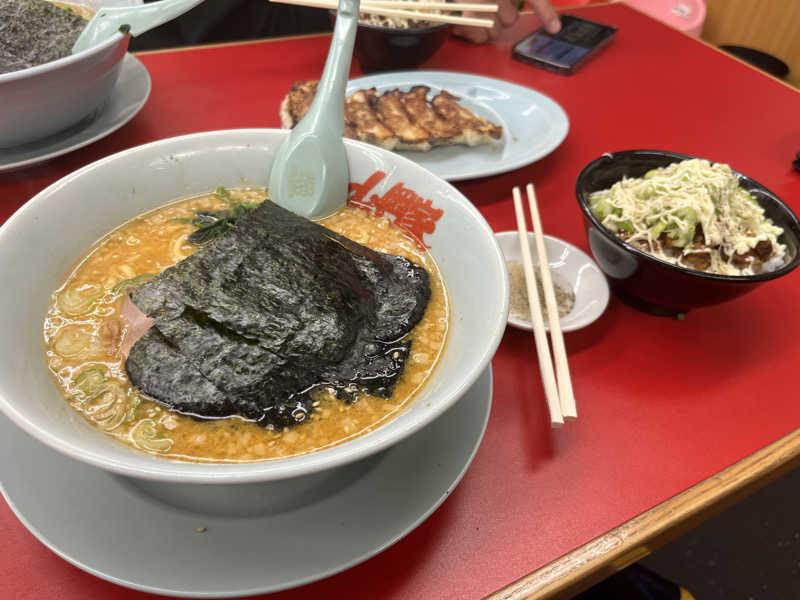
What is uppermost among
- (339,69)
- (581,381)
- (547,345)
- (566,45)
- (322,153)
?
(339,69)

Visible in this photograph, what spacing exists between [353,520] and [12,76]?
4.47 feet

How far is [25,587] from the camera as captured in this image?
33.0 inches

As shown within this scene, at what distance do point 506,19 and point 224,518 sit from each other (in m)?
2.77

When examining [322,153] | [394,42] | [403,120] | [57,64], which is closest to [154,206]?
[322,153]

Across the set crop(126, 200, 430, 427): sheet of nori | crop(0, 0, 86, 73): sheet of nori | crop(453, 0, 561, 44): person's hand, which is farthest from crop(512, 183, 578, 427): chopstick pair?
crop(453, 0, 561, 44): person's hand

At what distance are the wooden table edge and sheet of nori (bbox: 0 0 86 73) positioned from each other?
6.16 feet

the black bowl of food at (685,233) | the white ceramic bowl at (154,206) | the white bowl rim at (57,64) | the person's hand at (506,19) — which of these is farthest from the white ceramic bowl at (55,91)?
the person's hand at (506,19)

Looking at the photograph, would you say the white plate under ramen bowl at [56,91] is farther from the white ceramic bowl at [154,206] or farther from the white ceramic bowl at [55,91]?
the white ceramic bowl at [154,206]

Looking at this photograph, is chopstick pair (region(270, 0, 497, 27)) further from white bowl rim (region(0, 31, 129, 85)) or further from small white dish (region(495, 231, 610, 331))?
small white dish (region(495, 231, 610, 331))

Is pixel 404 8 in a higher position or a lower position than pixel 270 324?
higher

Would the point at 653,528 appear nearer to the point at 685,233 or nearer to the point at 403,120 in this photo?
the point at 685,233

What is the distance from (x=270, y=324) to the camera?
94 centimetres

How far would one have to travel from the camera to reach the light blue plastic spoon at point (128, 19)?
1.60m

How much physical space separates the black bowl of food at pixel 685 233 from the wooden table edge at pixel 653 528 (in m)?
0.37
